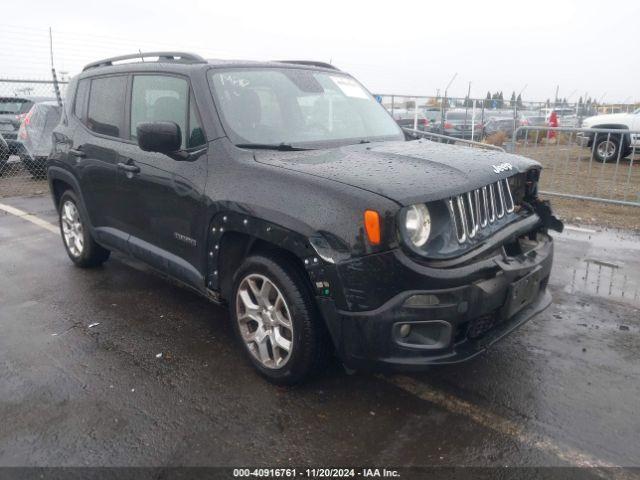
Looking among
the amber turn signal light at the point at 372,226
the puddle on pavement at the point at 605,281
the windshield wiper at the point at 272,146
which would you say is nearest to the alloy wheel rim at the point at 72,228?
the windshield wiper at the point at 272,146

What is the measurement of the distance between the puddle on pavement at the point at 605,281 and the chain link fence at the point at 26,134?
8.96 metres

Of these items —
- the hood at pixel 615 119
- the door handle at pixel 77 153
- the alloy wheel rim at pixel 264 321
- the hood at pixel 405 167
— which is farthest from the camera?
Answer: the hood at pixel 615 119

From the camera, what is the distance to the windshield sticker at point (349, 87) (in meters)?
4.52

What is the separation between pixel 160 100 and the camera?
4035 millimetres

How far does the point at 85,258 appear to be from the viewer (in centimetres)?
539

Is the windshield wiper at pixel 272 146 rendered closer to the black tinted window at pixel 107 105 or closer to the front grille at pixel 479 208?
the front grille at pixel 479 208

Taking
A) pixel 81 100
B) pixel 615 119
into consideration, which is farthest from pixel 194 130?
pixel 615 119

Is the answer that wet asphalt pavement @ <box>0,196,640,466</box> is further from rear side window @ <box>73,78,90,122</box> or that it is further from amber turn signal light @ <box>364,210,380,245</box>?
rear side window @ <box>73,78,90,122</box>

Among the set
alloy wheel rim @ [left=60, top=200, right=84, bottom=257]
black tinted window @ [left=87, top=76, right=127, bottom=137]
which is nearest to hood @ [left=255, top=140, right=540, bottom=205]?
black tinted window @ [left=87, top=76, right=127, bottom=137]

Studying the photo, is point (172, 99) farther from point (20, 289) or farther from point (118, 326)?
point (20, 289)

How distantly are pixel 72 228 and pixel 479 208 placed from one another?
4174 millimetres

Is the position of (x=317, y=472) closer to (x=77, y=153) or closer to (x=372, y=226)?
(x=372, y=226)

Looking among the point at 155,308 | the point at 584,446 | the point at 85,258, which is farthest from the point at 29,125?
the point at 584,446

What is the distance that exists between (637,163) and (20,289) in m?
15.3
